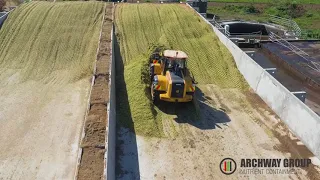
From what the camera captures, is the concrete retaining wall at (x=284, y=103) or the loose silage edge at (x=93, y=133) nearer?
the loose silage edge at (x=93, y=133)

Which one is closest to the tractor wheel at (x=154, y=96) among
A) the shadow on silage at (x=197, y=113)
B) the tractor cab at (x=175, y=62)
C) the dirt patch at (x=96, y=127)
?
the shadow on silage at (x=197, y=113)

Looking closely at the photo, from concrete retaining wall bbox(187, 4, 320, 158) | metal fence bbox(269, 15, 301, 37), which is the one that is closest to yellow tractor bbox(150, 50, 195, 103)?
concrete retaining wall bbox(187, 4, 320, 158)

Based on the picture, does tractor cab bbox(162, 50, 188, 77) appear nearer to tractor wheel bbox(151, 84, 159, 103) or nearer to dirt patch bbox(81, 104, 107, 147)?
tractor wheel bbox(151, 84, 159, 103)

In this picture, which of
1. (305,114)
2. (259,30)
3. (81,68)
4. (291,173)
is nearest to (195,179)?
(291,173)

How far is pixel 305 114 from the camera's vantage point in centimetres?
1187

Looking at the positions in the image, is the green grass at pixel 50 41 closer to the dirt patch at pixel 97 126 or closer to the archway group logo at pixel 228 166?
the dirt patch at pixel 97 126

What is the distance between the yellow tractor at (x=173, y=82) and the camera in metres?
12.7

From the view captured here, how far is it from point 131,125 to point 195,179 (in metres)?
3.65

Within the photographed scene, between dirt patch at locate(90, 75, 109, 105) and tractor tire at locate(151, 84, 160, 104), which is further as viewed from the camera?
tractor tire at locate(151, 84, 160, 104)

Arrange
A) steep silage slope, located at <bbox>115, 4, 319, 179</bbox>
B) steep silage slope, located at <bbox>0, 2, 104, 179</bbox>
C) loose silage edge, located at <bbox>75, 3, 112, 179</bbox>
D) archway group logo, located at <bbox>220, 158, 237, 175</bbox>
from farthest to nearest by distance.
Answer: steep silage slope, located at <bbox>0, 2, 104, 179</bbox>, steep silage slope, located at <bbox>115, 4, 319, 179</bbox>, archway group logo, located at <bbox>220, 158, 237, 175</bbox>, loose silage edge, located at <bbox>75, 3, 112, 179</bbox>

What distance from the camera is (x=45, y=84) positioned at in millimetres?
16359

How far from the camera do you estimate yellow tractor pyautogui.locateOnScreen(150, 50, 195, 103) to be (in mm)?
12656

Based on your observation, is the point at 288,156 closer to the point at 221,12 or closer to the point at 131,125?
the point at 131,125

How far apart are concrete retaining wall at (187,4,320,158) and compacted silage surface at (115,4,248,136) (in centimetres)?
69
